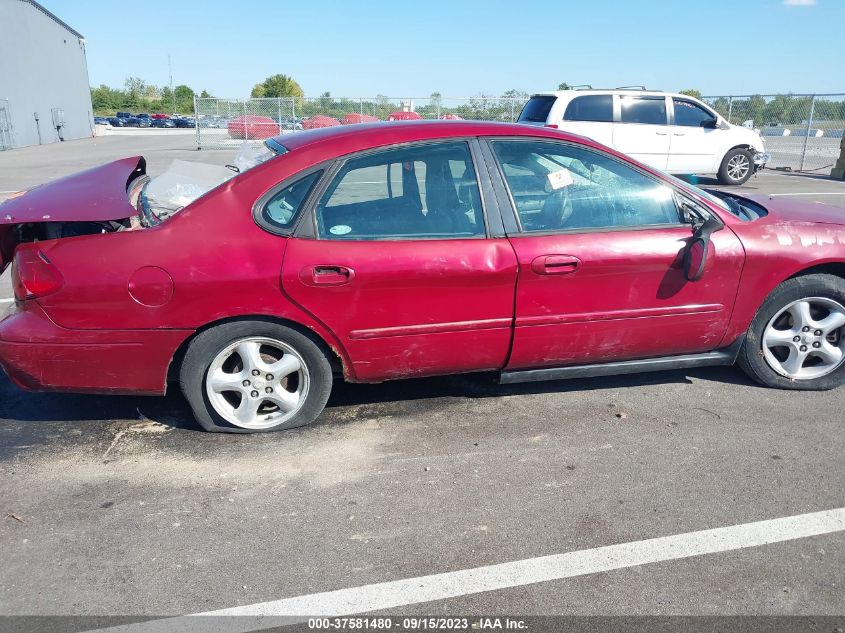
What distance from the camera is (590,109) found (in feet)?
39.8

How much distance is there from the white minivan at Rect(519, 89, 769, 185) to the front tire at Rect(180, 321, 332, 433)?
371 inches

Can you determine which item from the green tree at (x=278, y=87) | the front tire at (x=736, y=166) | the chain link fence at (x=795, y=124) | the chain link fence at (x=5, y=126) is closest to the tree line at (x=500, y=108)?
the chain link fence at (x=795, y=124)

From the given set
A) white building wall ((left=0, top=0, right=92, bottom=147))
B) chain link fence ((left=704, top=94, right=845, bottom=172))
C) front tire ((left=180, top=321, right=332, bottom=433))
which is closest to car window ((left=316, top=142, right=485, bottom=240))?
front tire ((left=180, top=321, right=332, bottom=433))

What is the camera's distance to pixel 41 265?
3.11 metres

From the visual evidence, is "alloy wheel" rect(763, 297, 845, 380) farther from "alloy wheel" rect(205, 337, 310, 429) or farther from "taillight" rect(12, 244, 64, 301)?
"taillight" rect(12, 244, 64, 301)

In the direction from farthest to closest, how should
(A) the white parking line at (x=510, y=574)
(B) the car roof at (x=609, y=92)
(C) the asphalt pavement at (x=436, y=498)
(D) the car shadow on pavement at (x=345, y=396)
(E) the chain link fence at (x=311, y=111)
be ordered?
(E) the chain link fence at (x=311, y=111) → (B) the car roof at (x=609, y=92) → (D) the car shadow on pavement at (x=345, y=396) → (C) the asphalt pavement at (x=436, y=498) → (A) the white parking line at (x=510, y=574)

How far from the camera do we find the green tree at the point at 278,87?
2857 inches

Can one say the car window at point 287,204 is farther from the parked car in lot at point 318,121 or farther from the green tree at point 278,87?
the green tree at point 278,87

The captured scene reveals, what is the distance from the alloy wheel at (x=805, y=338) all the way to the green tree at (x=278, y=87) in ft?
241

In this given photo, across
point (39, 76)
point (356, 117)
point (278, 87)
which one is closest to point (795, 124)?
point (356, 117)

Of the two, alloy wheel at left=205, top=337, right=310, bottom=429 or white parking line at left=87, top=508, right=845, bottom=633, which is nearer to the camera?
white parking line at left=87, top=508, right=845, bottom=633

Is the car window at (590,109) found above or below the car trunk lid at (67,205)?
above

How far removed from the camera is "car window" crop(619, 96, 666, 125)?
12391mm

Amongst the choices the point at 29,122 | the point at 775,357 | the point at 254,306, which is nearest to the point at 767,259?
the point at 775,357
